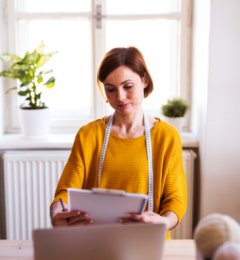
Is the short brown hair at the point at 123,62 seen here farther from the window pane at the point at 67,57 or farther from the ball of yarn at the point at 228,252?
the window pane at the point at 67,57

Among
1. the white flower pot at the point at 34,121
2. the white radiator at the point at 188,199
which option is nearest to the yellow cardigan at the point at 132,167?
the white radiator at the point at 188,199

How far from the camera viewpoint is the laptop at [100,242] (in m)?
0.86

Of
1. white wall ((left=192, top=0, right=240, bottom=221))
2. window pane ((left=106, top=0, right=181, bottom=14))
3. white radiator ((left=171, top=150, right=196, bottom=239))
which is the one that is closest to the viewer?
white wall ((left=192, top=0, right=240, bottom=221))

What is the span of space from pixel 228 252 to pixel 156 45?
2096 millimetres

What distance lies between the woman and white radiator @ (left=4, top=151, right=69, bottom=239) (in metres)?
0.98

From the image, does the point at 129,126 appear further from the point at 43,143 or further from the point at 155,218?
the point at 43,143

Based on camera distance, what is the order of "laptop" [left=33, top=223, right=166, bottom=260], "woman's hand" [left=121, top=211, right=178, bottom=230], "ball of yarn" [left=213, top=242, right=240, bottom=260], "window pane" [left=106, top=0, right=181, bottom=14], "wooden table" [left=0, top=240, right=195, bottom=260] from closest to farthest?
"ball of yarn" [left=213, top=242, right=240, bottom=260]
"laptop" [left=33, top=223, right=166, bottom=260]
"woman's hand" [left=121, top=211, right=178, bottom=230]
"wooden table" [left=0, top=240, right=195, bottom=260]
"window pane" [left=106, top=0, right=181, bottom=14]

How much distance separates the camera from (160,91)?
9.02ft

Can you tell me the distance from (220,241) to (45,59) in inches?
78.0

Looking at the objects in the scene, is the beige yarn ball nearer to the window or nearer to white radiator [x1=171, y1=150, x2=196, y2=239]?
white radiator [x1=171, y1=150, x2=196, y2=239]

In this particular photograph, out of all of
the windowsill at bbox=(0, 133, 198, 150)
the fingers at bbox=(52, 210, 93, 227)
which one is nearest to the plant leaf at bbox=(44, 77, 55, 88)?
the windowsill at bbox=(0, 133, 198, 150)

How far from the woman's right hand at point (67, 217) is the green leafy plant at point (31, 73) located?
3.98 ft

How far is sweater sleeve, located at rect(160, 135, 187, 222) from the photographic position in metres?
1.46

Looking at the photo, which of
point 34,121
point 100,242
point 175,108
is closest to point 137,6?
point 175,108
